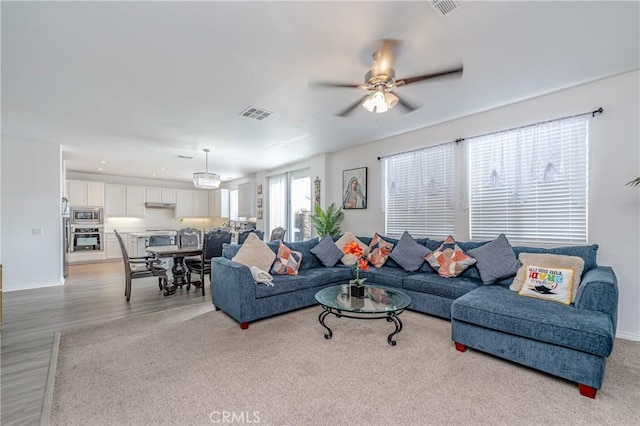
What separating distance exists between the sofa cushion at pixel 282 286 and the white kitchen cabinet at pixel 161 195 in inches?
288

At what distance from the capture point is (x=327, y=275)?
3.87m

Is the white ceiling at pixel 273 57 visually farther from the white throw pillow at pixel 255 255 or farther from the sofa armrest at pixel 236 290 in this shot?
the sofa armrest at pixel 236 290

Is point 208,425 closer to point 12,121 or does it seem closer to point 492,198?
point 492,198

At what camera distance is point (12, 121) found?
12.9ft

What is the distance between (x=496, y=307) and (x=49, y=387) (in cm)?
348

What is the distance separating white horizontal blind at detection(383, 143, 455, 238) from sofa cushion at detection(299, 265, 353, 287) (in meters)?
1.30

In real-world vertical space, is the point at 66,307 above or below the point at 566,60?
below

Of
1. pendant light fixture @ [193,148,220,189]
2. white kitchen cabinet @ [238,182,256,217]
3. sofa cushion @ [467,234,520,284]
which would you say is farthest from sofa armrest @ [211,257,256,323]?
white kitchen cabinet @ [238,182,256,217]

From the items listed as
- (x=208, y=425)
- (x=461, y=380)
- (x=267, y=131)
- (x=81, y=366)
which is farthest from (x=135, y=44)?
(x=461, y=380)

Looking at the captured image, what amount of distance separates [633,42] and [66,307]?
686cm

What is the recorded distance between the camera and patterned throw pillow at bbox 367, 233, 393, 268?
422cm

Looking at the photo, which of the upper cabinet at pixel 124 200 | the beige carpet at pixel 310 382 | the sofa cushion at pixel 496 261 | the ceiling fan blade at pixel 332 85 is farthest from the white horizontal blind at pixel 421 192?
the upper cabinet at pixel 124 200

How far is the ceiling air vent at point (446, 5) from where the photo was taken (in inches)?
72.3

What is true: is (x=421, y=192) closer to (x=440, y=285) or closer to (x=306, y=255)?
(x=440, y=285)
